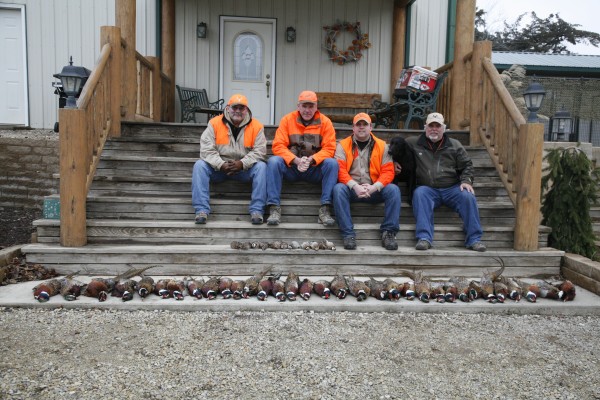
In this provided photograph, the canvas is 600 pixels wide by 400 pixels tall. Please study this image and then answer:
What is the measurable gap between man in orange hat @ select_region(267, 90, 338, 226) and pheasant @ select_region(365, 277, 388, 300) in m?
0.78

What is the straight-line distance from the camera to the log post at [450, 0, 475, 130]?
579cm

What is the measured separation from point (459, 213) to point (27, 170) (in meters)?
5.60

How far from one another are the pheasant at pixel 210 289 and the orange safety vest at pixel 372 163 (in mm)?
1492

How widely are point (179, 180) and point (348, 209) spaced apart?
5.84 ft

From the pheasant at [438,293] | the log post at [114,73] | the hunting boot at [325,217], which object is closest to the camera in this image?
the pheasant at [438,293]

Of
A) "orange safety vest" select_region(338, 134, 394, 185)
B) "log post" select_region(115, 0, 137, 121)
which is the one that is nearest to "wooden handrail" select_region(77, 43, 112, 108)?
"log post" select_region(115, 0, 137, 121)

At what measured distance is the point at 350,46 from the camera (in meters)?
8.16

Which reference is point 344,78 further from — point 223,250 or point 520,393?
point 520,393

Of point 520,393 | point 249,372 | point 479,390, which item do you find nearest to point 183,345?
point 249,372

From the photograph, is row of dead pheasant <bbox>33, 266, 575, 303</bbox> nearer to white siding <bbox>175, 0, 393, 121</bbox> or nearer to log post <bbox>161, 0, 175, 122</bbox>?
log post <bbox>161, 0, 175, 122</bbox>

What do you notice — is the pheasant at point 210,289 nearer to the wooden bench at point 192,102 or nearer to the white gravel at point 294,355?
the white gravel at point 294,355

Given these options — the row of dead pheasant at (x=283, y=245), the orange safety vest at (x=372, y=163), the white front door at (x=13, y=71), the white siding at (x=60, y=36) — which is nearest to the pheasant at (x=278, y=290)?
the row of dead pheasant at (x=283, y=245)

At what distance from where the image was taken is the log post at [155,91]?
22.2 ft

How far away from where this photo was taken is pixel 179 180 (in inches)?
195
